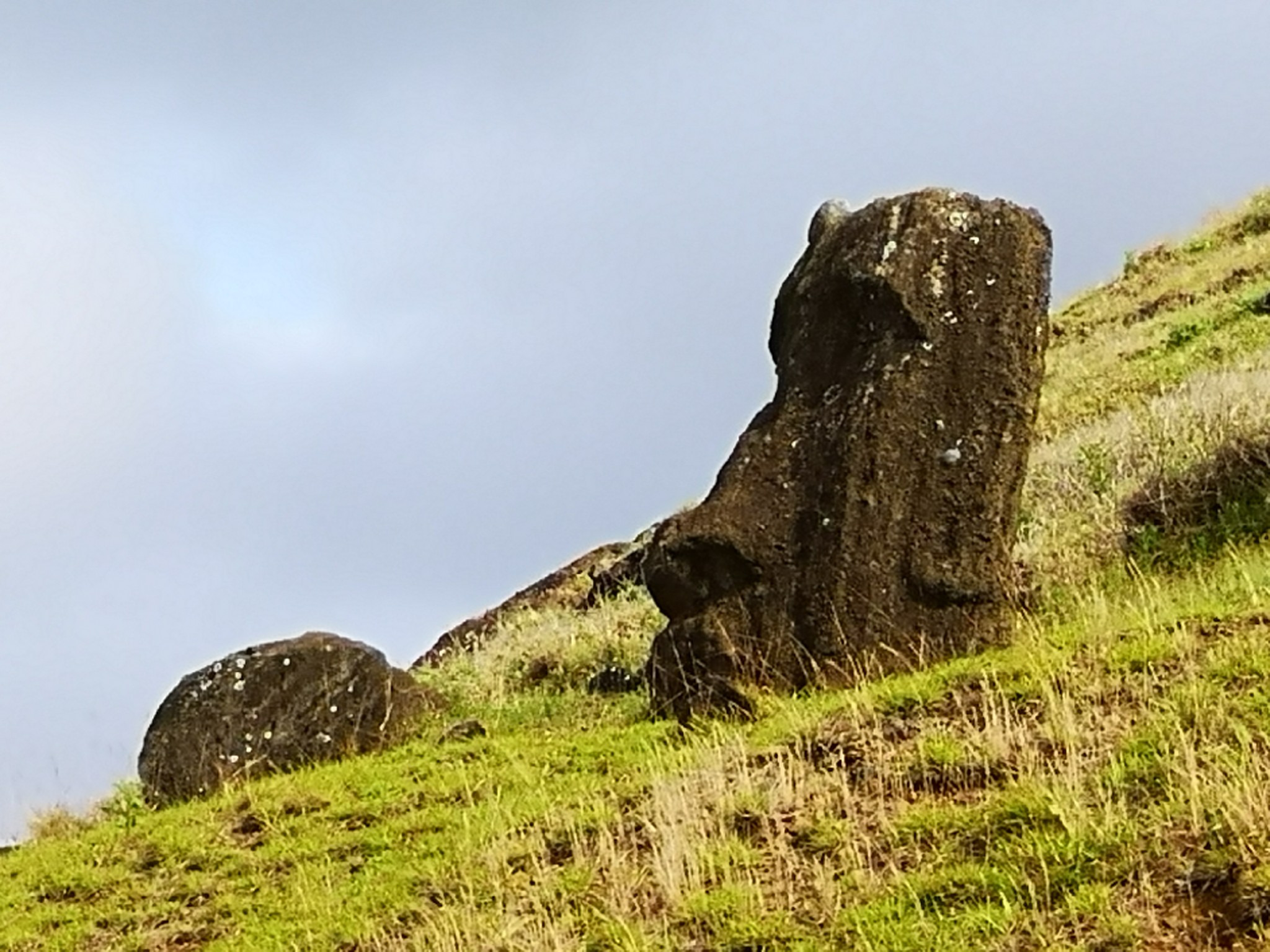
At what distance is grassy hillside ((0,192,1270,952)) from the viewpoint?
20.5ft

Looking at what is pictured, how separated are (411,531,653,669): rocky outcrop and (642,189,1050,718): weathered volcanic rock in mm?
9181

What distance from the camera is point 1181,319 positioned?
25.0m

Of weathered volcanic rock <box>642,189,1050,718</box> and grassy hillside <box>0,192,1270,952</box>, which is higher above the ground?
weathered volcanic rock <box>642,189,1050,718</box>

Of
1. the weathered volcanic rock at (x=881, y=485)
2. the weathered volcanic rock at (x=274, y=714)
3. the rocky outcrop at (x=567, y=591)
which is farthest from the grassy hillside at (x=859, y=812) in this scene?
the rocky outcrop at (x=567, y=591)

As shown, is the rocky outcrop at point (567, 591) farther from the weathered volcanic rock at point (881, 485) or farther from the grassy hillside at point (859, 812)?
the weathered volcanic rock at point (881, 485)

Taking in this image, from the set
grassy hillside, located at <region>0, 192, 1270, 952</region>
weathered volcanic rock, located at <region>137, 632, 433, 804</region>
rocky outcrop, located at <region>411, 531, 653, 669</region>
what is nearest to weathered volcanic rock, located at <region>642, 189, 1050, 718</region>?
grassy hillside, located at <region>0, 192, 1270, 952</region>

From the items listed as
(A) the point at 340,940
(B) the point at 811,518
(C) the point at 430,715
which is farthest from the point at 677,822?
(C) the point at 430,715

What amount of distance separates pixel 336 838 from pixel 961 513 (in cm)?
513

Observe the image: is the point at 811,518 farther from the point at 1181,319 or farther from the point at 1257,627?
the point at 1181,319

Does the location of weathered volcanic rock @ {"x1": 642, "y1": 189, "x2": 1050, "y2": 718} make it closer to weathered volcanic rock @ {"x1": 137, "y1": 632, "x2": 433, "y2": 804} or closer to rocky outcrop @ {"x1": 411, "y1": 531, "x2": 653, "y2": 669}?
weathered volcanic rock @ {"x1": 137, "y1": 632, "x2": 433, "y2": 804}

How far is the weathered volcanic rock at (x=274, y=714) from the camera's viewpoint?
45.9ft

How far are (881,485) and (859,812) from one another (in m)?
4.42

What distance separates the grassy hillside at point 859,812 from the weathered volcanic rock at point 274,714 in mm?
442

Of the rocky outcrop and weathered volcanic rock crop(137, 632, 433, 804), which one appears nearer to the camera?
weathered volcanic rock crop(137, 632, 433, 804)
